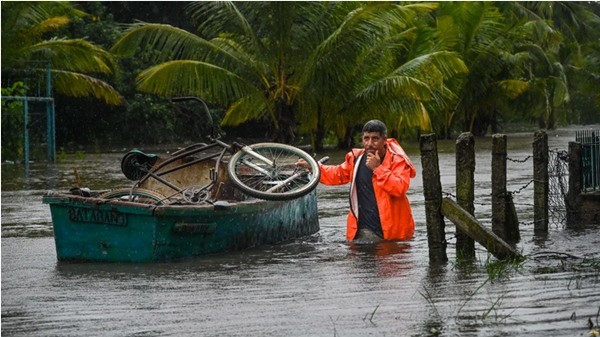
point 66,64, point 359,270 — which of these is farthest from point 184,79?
point 359,270

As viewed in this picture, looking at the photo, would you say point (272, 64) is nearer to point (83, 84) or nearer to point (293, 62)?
point (293, 62)

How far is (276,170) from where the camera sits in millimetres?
12438

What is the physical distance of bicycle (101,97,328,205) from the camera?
1191 cm

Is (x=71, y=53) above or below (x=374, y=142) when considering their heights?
above

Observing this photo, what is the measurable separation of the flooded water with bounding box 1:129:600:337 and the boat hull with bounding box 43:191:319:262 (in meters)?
0.15

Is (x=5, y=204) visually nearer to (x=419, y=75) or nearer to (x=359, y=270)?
(x=359, y=270)

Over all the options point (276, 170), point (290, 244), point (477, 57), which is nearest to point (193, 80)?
point (477, 57)

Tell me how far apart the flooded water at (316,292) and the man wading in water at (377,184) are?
21cm

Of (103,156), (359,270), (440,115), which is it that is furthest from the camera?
(440,115)

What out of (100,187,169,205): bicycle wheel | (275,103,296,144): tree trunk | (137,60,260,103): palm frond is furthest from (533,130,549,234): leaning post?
(275,103,296,144): tree trunk

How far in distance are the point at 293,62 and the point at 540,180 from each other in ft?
65.8

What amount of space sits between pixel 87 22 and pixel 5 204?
83.4 feet

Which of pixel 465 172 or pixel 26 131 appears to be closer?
pixel 465 172

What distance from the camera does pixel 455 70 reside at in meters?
32.6
